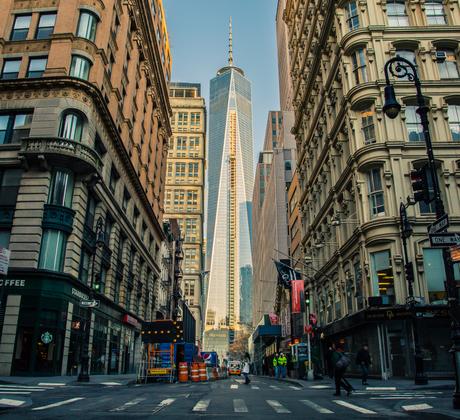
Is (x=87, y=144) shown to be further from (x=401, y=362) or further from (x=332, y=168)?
(x=401, y=362)

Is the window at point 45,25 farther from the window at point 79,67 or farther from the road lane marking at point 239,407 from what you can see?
the road lane marking at point 239,407

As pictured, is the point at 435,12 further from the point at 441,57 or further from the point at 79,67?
the point at 79,67

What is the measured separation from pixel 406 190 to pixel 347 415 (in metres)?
21.5

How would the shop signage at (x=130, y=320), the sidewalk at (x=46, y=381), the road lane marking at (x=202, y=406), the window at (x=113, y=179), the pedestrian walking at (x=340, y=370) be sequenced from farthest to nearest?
the shop signage at (x=130, y=320) < the window at (x=113, y=179) < the sidewalk at (x=46, y=381) < the pedestrian walking at (x=340, y=370) < the road lane marking at (x=202, y=406)

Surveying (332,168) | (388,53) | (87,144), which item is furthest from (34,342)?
(388,53)

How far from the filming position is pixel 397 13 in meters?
34.6

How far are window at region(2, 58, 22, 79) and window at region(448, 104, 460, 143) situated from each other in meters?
30.8

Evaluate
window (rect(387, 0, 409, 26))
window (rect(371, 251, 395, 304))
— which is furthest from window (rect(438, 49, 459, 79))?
window (rect(371, 251, 395, 304))

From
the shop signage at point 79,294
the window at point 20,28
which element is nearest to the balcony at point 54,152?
the shop signage at point 79,294

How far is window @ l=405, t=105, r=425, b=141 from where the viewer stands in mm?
30547

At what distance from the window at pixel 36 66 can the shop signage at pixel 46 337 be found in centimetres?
1827

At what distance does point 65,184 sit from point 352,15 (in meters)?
25.3

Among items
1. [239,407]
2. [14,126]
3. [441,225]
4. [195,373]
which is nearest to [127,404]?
[239,407]

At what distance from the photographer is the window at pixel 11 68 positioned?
33.3 m
